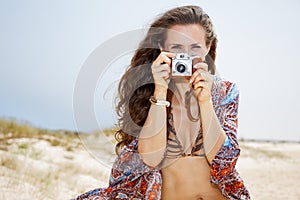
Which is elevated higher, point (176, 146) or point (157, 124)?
point (157, 124)

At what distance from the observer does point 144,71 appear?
2537 millimetres

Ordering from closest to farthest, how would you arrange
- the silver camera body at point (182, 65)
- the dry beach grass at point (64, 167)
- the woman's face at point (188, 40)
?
the silver camera body at point (182, 65)
the woman's face at point (188, 40)
the dry beach grass at point (64, 167)

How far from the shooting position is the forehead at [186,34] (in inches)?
91.8

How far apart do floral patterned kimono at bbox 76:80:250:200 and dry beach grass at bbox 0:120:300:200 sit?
0.16m

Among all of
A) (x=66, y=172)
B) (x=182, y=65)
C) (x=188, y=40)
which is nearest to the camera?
(x=182, y=65)

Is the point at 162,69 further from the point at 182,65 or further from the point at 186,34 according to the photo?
the point at 186,34

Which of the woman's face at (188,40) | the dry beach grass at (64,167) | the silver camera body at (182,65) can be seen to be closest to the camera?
the silver camera body at (182,65)

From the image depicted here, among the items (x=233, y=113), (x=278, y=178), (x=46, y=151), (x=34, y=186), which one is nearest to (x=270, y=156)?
(x=278, y=178)

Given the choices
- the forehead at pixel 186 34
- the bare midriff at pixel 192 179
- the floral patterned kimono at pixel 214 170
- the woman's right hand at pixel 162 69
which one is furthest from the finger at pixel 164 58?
the bare midriff at pixel 192 179

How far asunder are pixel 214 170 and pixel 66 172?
332 centimetres

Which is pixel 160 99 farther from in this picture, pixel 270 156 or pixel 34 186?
pixel 270 156

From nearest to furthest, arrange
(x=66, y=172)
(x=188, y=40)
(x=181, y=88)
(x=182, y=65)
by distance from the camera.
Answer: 1. (x=182, y=65)
2. (x=188, y=40)
3. (x=181, y=88)
4. (x=66, y=172)

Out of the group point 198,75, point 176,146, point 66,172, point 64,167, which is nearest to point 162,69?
point 198,75

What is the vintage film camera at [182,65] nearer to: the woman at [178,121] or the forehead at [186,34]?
the woman at [178,121]
